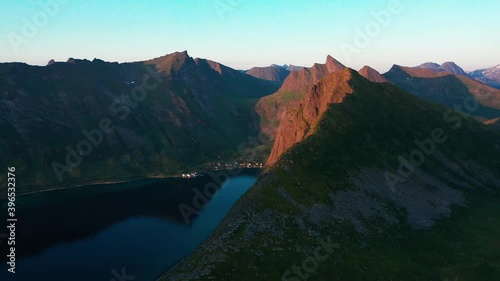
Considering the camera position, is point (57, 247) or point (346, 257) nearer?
point (346, 257)

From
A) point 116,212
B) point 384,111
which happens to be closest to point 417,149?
point 384,111

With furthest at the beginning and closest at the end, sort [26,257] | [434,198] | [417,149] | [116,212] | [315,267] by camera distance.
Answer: [116,212], [417,149], [26,257], [434,198], [315,267]

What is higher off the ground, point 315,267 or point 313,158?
point 313,158

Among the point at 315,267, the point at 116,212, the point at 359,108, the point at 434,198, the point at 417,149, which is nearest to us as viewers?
the point at 315,267

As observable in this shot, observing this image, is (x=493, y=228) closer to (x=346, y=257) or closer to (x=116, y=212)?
(x=346, y=257)

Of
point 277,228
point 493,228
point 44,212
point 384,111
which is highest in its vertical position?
point 44,212
